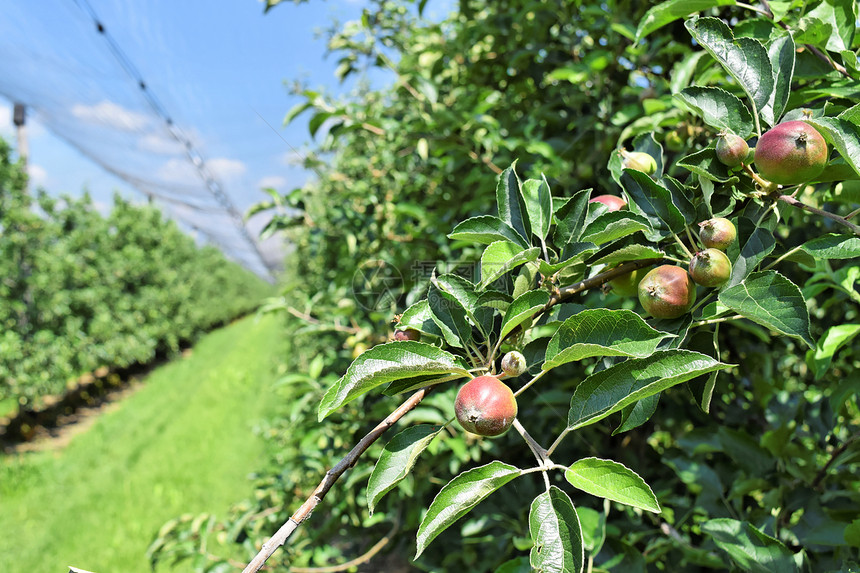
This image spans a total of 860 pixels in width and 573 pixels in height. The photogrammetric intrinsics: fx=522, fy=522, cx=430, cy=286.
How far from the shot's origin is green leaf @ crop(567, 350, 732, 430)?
44 centimetres

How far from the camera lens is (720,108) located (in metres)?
0.59

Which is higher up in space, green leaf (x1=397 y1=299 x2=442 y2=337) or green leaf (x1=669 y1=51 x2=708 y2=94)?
green leaf (x1=669 y1=51 x2=708 y2=94)

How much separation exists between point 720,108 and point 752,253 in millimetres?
170

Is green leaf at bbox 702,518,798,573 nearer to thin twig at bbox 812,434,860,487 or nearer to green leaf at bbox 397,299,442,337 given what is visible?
thin twig at bbox 812,434,860,487

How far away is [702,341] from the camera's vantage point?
23.6 inches

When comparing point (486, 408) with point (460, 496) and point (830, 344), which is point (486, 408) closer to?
point (460, 496)

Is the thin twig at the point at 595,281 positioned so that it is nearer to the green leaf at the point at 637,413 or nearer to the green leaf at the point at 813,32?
the green leaf at the point at 637,413

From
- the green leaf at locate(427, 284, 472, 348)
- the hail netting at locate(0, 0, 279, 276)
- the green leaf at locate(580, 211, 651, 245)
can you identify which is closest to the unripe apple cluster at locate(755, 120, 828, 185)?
the green leaf at locate(580, 211, 651, 245)

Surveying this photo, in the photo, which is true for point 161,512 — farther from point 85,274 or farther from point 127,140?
point 85,274

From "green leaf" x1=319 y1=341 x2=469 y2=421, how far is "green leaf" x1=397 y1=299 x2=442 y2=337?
0.08 metres

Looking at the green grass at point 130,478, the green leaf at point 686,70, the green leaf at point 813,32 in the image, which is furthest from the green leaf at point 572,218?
the green grass at point 130,478

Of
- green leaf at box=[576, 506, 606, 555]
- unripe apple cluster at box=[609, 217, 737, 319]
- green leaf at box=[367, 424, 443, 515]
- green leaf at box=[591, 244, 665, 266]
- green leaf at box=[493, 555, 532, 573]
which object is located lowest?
green leaf at box=[576, 506, 606, 555]

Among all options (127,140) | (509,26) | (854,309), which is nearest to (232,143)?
(127,140)

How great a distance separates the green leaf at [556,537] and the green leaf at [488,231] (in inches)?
10.8
